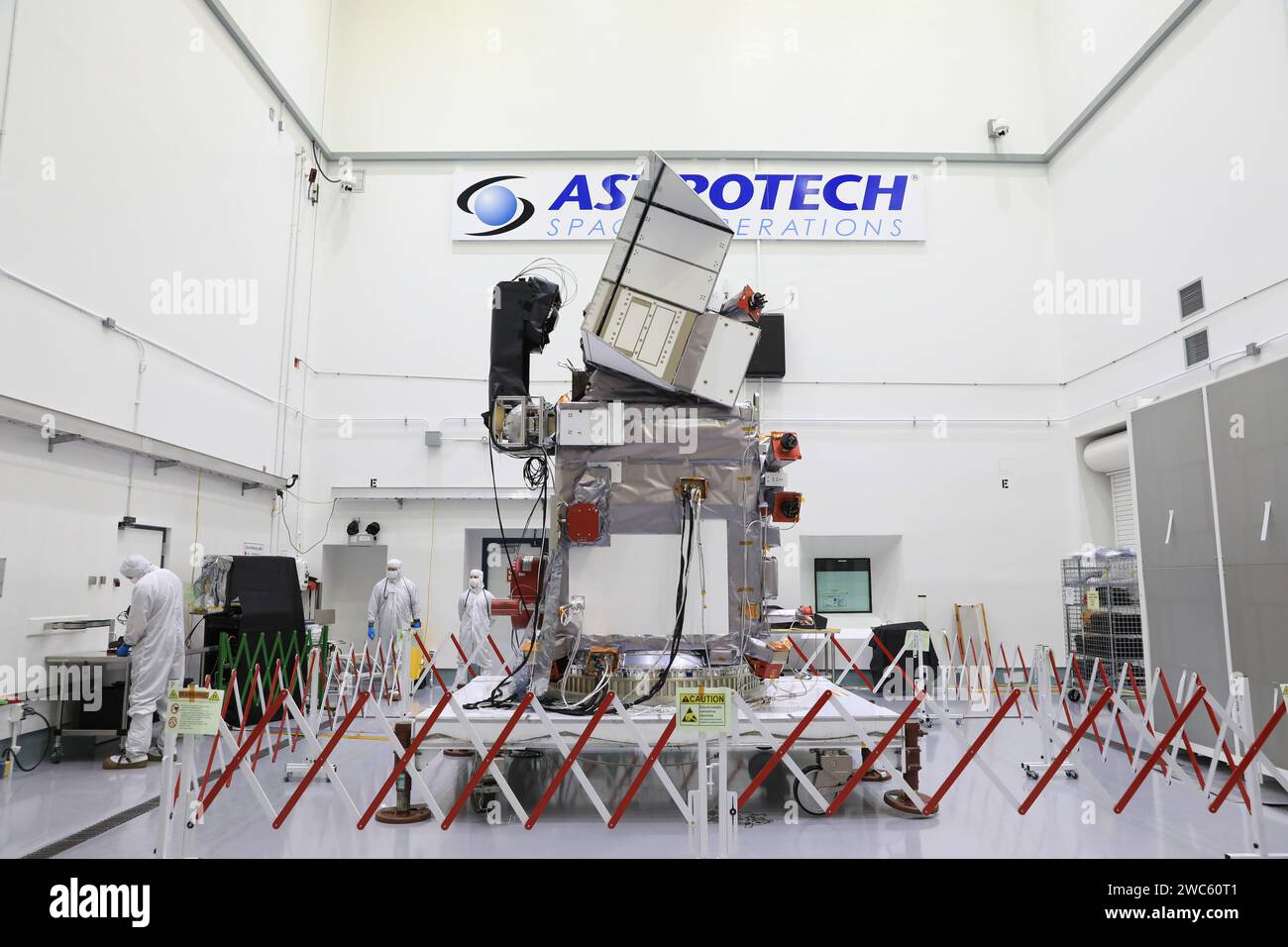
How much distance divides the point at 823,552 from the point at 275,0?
11791 mm

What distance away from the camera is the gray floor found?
4.71 meters

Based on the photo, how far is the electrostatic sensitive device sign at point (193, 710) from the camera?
390 cm

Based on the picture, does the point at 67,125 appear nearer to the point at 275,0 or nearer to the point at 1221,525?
the point at 275,0

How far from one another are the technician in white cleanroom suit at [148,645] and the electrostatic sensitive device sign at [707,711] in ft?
16.4

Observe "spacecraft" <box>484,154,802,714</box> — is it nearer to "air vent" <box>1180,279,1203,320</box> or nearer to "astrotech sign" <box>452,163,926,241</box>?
"air vent" <box>1180,279,1203,320</box>

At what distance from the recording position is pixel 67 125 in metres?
7.38

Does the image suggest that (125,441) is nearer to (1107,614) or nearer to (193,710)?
(193,710)

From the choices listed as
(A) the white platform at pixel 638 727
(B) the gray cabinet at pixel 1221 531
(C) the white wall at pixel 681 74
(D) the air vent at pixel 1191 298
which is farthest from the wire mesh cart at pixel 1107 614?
(C) the white wall at pixel 681 74

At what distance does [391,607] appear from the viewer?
1130 centimetres

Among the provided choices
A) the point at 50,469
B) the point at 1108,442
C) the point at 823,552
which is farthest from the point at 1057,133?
the point at 50,469

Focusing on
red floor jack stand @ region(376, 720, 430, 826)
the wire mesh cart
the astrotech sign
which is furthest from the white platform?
the astrotech sign

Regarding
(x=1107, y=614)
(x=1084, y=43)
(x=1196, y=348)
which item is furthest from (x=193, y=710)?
(x=1084, y=43)

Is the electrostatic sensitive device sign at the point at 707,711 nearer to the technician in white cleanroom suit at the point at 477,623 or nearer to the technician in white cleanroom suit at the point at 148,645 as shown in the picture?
the technician in white cleanroom suit at the point at 148,645

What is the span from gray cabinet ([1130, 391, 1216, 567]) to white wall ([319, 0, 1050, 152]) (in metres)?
7.86
